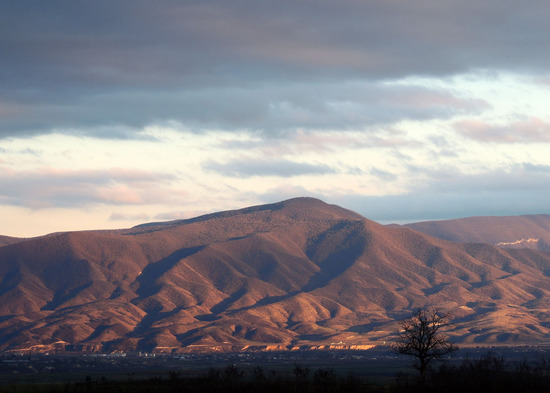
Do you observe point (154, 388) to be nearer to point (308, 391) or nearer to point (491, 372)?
point (308, 391)

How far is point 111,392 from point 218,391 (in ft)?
43.6

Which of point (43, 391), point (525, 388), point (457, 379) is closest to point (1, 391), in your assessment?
point (43, 391)

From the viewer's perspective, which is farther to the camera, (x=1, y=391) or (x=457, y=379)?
(x=1, y=391)

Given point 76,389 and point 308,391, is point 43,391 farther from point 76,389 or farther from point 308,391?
point 308,391

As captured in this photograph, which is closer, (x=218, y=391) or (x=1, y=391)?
(x=218, y=391)

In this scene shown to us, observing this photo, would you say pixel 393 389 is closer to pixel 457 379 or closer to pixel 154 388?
pixel 457 379

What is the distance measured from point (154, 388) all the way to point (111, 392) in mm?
5886

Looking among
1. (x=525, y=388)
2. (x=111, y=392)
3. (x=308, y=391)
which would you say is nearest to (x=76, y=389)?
(x=111, y=392)

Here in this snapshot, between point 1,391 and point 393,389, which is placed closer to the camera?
point 393,389

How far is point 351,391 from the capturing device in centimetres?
10969

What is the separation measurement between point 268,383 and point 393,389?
15.9 metres

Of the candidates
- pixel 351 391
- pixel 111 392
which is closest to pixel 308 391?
pixel 351 391

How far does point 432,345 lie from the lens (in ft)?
361

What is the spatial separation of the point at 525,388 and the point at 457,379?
802 centimetres
